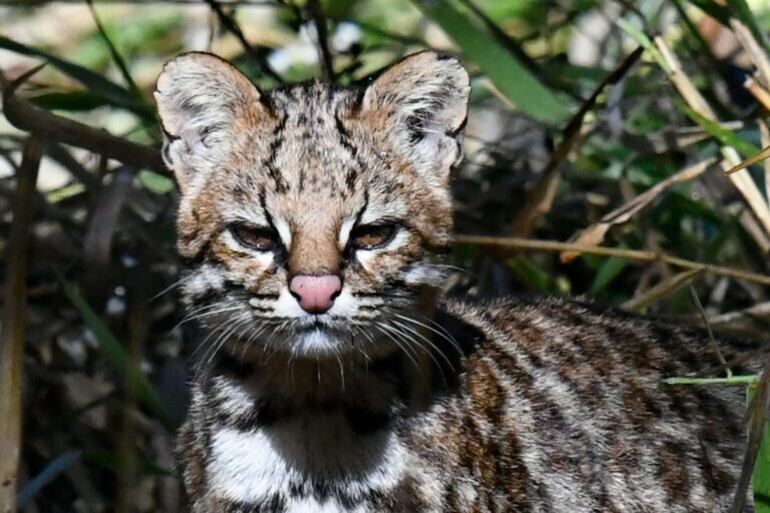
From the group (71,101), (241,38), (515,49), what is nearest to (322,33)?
(241,38)

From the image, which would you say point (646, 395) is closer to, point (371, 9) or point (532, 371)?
point (532, 371)

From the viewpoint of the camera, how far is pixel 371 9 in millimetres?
8719

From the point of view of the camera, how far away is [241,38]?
16.9ft

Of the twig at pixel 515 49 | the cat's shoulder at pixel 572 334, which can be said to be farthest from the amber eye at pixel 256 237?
the twig at pixel 515 49

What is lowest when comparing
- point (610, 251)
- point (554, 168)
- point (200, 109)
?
point (610, 251)


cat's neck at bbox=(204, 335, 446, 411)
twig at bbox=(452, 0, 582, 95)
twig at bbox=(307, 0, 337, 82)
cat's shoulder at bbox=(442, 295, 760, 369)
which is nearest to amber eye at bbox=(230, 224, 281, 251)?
cat's neck at bbox=(204, 335, 446, 411)

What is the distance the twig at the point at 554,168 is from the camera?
4977mm

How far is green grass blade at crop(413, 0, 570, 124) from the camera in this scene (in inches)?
137

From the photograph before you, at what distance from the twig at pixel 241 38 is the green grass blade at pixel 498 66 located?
150cm

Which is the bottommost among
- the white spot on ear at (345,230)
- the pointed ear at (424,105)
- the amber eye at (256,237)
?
the white spot on ear at (345,230)

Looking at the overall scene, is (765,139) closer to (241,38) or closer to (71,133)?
(241,38)

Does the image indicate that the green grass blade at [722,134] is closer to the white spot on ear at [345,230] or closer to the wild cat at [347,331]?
the wild cat at [347,331]

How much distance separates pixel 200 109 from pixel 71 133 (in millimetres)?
514

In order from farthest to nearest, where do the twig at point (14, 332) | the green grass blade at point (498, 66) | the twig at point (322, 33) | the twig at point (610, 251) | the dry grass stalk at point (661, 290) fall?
1. the twig at point (322, 33)
2. the dry grass stalk at point (661, 290)
3. the twig at point (610, 251)
4. the twig at point (14, 332)
5. the green grass blade at point (498, 66)
